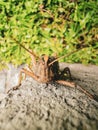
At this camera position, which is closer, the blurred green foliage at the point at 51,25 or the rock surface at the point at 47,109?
Answer: the rock surface at the point at 47,109

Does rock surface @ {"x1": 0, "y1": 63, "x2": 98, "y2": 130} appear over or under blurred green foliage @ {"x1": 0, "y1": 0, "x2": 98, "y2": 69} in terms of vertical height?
under

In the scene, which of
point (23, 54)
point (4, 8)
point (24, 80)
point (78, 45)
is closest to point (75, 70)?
point (78, 45)

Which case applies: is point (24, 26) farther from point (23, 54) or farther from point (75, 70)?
point (75, 70)

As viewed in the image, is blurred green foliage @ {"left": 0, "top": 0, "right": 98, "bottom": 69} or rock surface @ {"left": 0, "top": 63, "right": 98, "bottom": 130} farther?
blurred green foliage @ {"left": 0, "top": 0, "right": 98, "bottom": 69}

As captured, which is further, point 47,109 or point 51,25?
point 51,25

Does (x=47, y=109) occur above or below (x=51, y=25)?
below
